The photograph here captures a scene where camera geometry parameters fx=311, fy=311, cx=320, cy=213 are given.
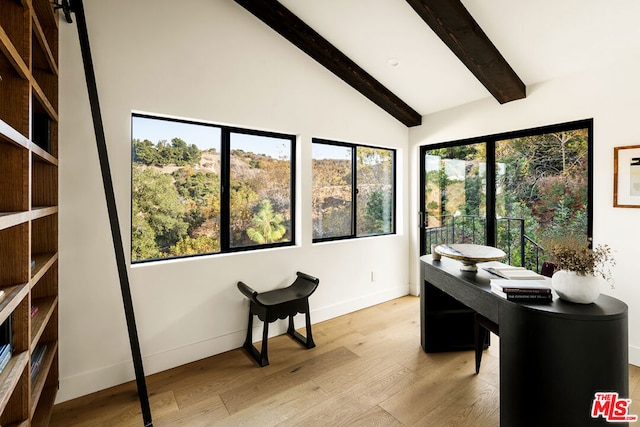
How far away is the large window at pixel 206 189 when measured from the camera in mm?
A: 2377

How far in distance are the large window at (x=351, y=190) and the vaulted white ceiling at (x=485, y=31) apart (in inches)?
35.0

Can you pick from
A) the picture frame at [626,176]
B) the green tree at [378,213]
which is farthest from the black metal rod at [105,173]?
the picture frame at [626,176]

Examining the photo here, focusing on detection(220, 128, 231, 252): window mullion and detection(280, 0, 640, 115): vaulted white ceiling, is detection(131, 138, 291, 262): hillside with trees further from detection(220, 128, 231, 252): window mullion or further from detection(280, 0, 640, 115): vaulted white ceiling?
detection(280, 0, 640, 115): vaulted white ceiling

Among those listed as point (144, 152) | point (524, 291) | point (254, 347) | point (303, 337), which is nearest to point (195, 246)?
point (144, 152)

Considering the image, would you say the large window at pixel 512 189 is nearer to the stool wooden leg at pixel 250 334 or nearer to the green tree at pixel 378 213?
the green tree at pixel 378 213

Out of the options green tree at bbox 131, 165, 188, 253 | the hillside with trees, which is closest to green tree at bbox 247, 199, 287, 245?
the hillside with trees

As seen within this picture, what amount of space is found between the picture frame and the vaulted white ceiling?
0.73 metres

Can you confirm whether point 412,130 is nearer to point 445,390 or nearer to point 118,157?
point 445,390

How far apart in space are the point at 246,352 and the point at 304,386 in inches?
27.6

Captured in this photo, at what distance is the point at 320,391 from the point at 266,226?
1489mm

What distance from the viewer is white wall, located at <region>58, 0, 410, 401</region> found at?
6.76 ft

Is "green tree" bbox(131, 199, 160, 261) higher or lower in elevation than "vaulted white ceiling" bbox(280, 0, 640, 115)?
lower

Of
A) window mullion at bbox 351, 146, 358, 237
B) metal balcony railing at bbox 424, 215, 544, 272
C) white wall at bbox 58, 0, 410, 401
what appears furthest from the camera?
window mullion at bbox 351, 146, 358, 237

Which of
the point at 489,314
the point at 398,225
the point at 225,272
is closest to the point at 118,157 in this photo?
the point at 225,272
